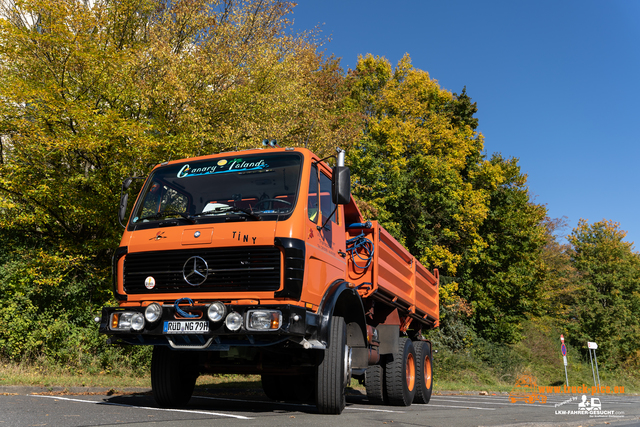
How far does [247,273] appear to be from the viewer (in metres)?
5.46

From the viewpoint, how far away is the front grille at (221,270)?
17.8ft

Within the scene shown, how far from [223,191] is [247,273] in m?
1.33

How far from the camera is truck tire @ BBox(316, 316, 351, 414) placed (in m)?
6.05

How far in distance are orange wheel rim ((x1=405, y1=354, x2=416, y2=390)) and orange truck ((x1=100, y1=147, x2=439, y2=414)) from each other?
7.81 feet

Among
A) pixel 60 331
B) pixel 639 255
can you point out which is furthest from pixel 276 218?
pixel 639 255

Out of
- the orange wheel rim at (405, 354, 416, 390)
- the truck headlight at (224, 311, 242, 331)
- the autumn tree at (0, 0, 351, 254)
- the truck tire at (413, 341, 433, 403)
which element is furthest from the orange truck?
the autumn tree at (0, 0, 351, 254)

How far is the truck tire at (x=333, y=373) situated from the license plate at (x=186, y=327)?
1477 mm

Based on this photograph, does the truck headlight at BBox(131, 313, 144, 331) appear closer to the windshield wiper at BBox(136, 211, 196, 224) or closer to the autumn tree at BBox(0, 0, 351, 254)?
the windshield wiper at BBox(136, 211, 196, 224)

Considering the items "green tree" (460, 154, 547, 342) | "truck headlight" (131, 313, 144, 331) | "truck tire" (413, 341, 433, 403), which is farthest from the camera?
"green tree" (460, 154, 547, 342)

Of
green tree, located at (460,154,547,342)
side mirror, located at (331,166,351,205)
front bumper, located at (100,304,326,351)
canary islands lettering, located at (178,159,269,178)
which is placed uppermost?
green tree, located at (460,154,547,342)

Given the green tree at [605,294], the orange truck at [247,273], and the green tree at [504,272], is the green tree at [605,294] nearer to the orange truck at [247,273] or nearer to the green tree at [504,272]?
the green tree at [504,272]

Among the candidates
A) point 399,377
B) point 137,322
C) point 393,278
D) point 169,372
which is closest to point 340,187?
point 137,322

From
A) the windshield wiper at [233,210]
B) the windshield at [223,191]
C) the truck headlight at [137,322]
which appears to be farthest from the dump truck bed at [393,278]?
the truck headlight at [137,322]

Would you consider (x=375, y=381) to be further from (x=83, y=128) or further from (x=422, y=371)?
(x=83, y=128)
